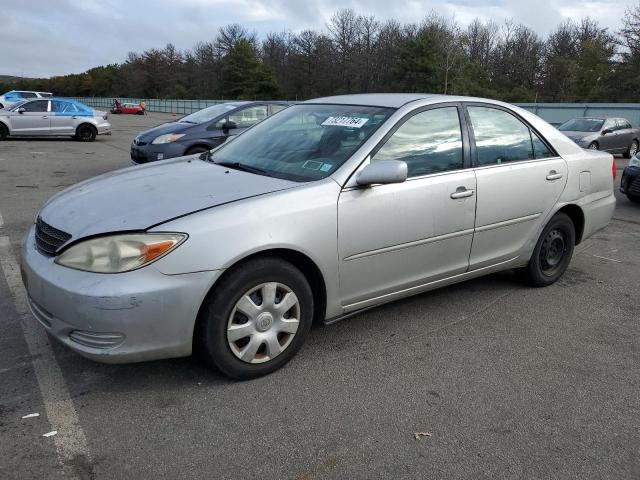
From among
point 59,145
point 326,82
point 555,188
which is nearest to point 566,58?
point 326,82

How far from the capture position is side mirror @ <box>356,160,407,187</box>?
319cm

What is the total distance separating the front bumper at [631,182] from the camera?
8.87 metres

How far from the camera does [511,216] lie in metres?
4.13

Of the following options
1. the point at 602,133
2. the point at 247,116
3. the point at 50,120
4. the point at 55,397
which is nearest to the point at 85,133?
the point at 50,120

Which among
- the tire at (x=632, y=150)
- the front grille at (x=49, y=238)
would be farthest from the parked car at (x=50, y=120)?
the tire at (x=632, y=150)

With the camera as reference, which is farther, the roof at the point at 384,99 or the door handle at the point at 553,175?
the door handle at the point at 553,175

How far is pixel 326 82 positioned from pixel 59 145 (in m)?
64.4

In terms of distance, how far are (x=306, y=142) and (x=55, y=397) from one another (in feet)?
7.06

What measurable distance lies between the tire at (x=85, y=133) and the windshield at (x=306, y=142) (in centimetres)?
1708

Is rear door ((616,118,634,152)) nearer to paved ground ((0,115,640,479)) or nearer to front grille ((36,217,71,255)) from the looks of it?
paved ground ((0,115,640,479))

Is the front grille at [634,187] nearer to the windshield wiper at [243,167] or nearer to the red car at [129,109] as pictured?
the windshield wiper at [243,167]

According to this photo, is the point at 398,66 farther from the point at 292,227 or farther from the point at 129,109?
the point at 292,227

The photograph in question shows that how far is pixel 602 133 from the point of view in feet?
Result: 56.2

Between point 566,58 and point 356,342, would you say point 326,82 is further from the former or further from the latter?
point 356,342
